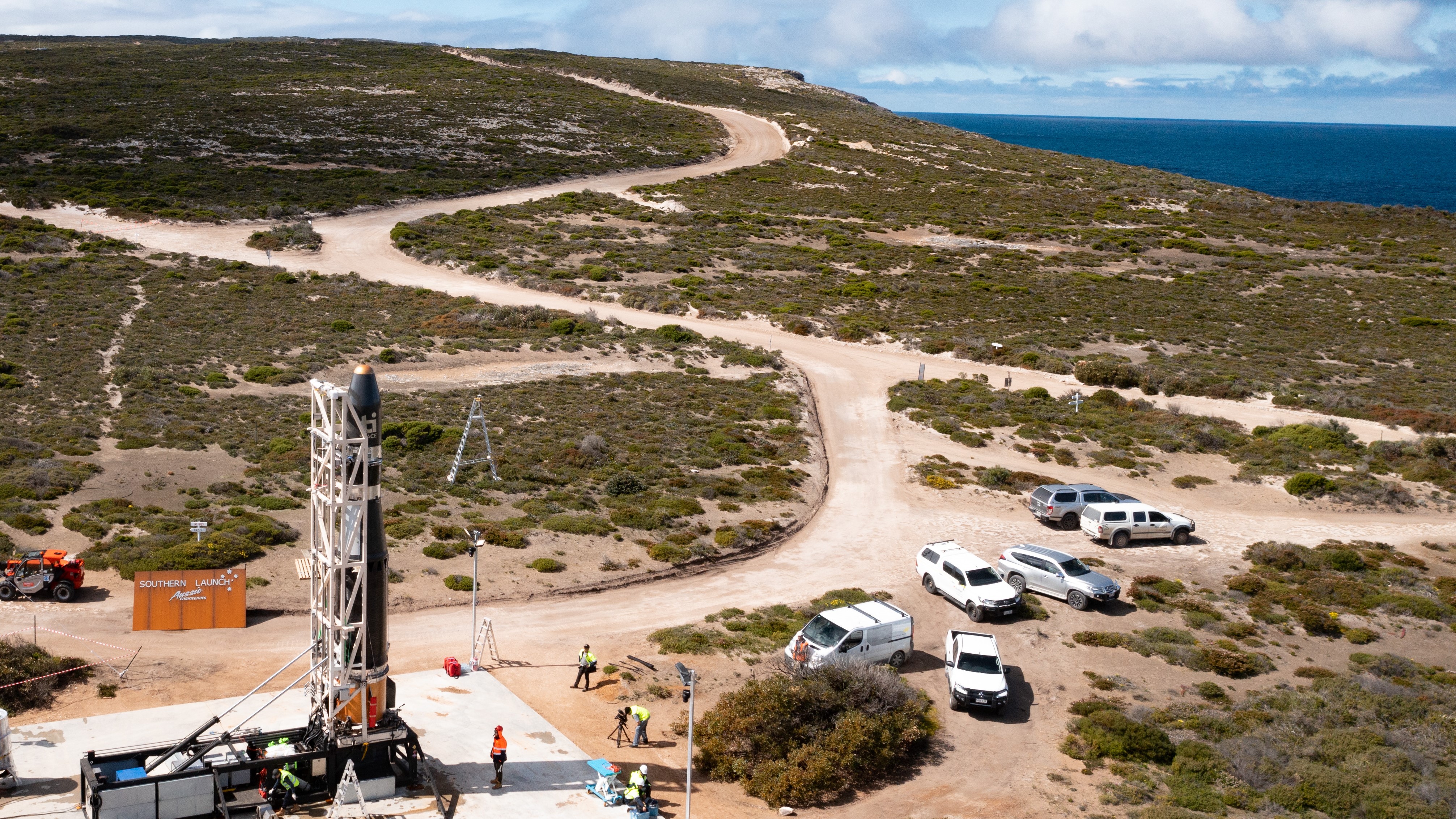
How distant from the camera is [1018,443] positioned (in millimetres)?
46188

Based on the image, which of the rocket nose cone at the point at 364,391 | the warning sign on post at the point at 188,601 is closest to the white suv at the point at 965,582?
the rocket nose cone at the point at 364,391

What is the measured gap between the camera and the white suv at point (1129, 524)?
36.1 metres

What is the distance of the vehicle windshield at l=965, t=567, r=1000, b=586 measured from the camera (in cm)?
3050

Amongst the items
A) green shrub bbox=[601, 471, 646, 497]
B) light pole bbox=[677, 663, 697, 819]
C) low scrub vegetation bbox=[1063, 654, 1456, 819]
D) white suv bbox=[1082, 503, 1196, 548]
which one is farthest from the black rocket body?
white suv bbox=[1082, 503, 1196, 548]

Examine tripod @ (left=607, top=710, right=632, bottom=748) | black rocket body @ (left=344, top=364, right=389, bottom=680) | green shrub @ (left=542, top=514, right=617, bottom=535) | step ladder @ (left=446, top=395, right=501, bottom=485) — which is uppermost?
black rocket body @ (left=344, top=364, right=389, bottom=680)

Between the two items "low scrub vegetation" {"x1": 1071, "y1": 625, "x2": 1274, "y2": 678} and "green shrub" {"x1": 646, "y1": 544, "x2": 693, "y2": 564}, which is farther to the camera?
"green shrub" {"x1": 646, "y1": 544, "x2": 693, "y2": 564}

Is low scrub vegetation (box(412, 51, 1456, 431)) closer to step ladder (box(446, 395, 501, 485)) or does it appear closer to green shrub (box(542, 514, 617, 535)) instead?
step ladder (box(446, 395, 501, 485))

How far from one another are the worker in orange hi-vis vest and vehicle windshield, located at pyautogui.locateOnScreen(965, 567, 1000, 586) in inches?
607

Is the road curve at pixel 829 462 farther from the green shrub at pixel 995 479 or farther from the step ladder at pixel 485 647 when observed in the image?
the green shrub at pixel 995 479

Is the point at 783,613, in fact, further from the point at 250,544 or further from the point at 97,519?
the point at 97,519

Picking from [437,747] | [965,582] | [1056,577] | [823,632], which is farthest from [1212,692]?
[437,747]

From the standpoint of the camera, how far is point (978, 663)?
25719 mm

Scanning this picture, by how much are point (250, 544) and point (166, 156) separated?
284 ft

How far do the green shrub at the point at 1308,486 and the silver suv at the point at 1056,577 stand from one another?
13.1 m
